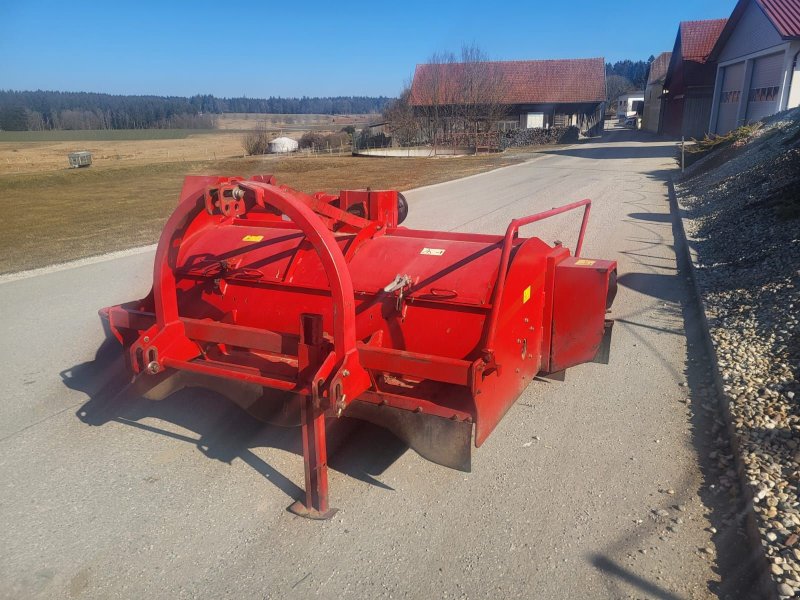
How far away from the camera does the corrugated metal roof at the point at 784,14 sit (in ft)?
76.1

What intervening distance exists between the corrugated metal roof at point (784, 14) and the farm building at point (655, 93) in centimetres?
2400

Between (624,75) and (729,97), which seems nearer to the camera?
(729,97)

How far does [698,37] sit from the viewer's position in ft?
137

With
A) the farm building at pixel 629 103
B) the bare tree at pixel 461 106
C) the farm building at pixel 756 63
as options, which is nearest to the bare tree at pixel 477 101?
the bare tree at pixel 461 106

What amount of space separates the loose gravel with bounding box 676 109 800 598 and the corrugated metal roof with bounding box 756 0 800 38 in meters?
14.0

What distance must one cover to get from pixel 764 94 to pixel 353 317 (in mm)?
28932

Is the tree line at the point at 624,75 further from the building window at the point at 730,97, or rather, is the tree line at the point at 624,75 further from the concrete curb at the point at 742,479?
the concrete curb at the point at 742,479

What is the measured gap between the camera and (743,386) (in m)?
4.47

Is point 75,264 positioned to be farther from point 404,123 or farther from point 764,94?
point 404,123

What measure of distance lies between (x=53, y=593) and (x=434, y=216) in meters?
11.5

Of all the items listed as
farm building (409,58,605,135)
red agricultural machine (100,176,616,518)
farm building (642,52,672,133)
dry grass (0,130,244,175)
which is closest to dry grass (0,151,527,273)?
red agricultural machine (100,176,616,518)

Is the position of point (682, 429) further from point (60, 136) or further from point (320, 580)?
point (60, 136)

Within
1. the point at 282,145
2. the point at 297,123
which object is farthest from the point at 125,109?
the point at 282,145

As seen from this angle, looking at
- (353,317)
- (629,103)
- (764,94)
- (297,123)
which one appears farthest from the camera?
(629,103)
